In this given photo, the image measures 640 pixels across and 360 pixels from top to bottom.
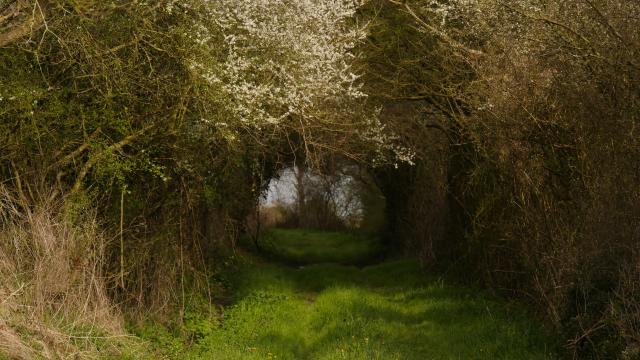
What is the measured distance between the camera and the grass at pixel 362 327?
9.48m

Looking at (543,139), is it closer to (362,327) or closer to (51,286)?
(362,327)

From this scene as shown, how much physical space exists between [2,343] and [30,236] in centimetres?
211

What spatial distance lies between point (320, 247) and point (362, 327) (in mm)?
18678

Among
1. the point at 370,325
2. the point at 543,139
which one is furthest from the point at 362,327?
the point at 543,139

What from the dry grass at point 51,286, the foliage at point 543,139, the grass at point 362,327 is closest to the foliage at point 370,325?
the grass at point 362,327

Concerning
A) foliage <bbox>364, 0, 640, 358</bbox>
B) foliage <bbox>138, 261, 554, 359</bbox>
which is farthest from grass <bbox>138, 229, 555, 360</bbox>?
foliage <bbox>364, 0, 640, 358</bbox>

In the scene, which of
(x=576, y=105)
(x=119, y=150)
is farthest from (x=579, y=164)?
(x=119, y=150)

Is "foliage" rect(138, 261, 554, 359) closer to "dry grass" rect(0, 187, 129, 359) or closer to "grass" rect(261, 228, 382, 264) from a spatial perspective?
A: "dry grass" rect(0, 187, 129, 359)

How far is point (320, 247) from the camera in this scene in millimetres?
29641

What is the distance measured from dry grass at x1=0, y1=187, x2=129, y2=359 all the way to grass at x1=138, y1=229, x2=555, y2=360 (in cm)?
111

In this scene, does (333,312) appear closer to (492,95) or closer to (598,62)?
(492,95)

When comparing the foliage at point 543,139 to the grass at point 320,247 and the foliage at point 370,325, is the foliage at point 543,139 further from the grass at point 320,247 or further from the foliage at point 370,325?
the grass at point 320,247

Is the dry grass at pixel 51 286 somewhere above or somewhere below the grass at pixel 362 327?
above

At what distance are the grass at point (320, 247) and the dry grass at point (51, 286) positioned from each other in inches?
562
